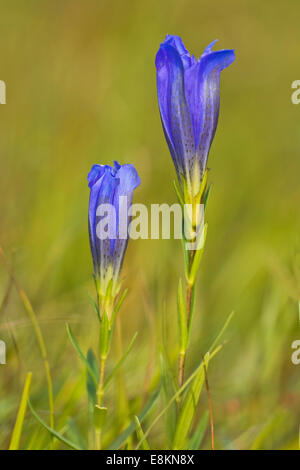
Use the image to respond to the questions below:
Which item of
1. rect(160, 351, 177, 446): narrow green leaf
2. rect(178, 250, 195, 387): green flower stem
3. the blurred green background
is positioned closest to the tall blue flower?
rect(178, 250, 195, 387): green flower stem

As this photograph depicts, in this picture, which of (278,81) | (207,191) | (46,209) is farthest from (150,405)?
(278,81)

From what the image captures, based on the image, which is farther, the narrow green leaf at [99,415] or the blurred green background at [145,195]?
the blurred green background at [145,195]

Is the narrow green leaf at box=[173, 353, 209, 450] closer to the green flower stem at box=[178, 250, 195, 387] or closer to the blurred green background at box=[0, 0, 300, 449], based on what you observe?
the green flower stem at box=[178, 250, 195, 387]

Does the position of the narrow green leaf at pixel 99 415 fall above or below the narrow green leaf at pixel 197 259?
below

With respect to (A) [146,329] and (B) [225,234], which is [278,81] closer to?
(B) [225,234]

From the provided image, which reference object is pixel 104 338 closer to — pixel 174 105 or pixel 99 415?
pixel 99 415

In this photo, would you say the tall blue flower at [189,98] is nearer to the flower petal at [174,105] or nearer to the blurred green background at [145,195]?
the flower petal at [174,105]

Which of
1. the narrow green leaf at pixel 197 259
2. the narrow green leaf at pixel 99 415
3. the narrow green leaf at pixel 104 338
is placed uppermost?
the narrow green leaf at pixel 197 259

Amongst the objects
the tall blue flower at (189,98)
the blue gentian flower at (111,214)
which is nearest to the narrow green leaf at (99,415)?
the blue gentian flower at (111,214)
